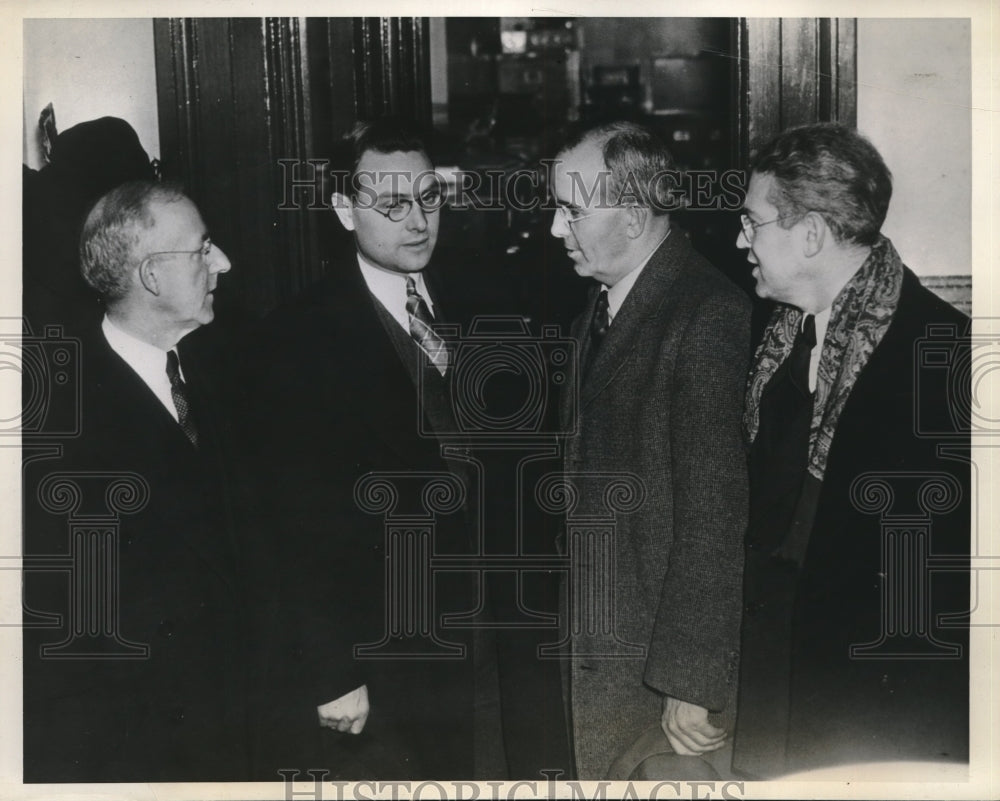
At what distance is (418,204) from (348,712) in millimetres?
1488

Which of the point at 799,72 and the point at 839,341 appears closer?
the point at 839,341

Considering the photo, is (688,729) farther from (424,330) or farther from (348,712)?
(424,330)

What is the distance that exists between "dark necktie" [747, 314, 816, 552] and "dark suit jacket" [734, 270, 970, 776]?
81 mm

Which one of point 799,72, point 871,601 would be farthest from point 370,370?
point 871,601

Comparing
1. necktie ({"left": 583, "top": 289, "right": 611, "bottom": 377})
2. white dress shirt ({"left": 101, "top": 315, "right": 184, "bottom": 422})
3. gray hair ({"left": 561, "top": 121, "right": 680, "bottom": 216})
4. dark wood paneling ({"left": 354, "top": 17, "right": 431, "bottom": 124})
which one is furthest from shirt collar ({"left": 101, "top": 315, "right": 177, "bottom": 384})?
gray hair ({"left": 561, "top": 121, "right": 680, "bottom": 216})

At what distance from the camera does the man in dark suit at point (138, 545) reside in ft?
10.5

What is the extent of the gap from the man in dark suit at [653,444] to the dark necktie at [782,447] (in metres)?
0.06

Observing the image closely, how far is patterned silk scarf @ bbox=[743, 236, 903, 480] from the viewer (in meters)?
3.11

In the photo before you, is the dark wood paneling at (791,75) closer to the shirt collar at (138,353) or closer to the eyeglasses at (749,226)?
the eyeglasses at (749,226)

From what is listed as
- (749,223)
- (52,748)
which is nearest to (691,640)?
(749,223)

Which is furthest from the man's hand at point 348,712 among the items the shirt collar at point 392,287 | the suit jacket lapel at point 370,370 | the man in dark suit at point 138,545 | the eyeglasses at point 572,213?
the eyeglasses at point 572,213

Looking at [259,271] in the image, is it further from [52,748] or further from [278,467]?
[52,748]

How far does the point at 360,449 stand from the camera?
3.21 m

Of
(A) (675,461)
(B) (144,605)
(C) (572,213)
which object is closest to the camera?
(A) (675,461)
